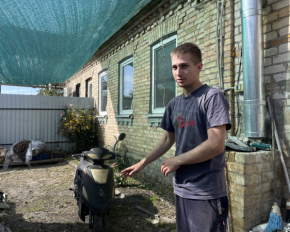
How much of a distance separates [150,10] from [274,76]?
3434mm

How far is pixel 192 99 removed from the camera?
1502 mm

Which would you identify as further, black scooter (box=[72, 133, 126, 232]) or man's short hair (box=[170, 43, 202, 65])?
black scooter (box=[72, 133, 126, 232])

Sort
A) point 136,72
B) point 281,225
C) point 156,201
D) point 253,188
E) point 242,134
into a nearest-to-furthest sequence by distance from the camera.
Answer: point 281,225
point 253,188
point 242,134
point 156,201
point 136,72

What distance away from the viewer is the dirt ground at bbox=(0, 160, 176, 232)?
3.09m

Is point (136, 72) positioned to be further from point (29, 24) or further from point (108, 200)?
point (108, 200)

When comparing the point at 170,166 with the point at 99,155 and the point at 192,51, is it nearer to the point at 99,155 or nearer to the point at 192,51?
the point at 192,51

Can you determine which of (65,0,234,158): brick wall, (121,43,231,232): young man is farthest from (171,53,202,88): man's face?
(65,0,234,158): brick wall

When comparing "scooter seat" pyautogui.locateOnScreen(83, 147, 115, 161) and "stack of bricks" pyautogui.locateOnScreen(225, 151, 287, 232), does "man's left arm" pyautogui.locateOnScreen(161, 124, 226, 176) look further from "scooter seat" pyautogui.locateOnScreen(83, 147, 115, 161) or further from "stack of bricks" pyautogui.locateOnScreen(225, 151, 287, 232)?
"scooter seat" pyautogui.locateOnScreen(83, 147, 115, 161)

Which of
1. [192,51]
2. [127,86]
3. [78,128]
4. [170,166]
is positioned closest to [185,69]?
[192,51]

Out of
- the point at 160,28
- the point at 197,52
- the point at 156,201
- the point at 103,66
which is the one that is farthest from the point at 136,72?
the point at 197,52

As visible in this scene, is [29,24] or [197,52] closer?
[197,52]

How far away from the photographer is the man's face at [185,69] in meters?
1.44

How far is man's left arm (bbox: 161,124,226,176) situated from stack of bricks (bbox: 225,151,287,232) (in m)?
1.40

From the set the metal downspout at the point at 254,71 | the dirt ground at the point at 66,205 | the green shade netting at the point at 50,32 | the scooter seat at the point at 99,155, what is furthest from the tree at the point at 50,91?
the metal downspout at the point at 254,71
